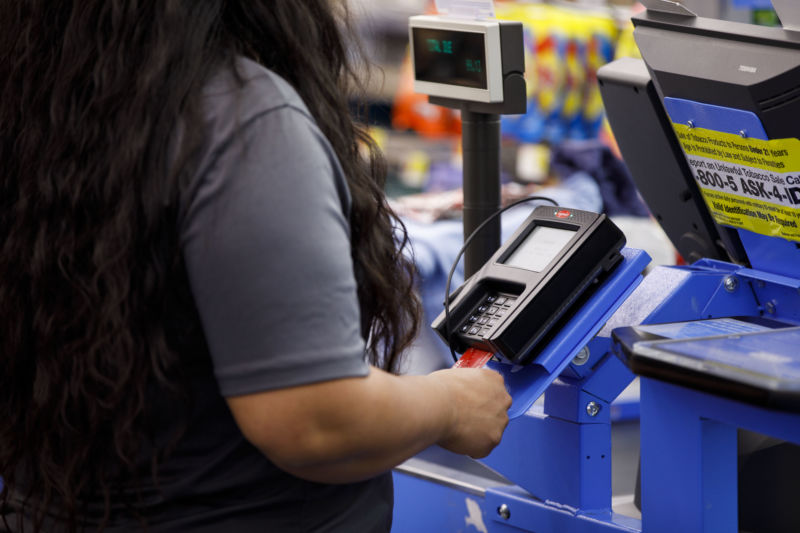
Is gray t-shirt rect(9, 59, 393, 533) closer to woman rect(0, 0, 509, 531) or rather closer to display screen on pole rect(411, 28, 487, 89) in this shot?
woman rect(0, 0, 509, 531)

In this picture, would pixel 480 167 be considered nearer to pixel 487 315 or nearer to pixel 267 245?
pixel 487 315

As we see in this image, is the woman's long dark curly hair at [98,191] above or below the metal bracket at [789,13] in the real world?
below

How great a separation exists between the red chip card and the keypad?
0.08 feet

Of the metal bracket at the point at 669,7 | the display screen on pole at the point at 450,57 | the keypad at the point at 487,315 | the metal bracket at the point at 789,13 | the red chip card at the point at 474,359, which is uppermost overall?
the metal bracket at the point at 789,13

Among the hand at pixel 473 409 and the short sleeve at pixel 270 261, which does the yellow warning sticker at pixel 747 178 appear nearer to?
the hand at pixel 473 409

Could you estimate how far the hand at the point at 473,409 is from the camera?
102 centimetres

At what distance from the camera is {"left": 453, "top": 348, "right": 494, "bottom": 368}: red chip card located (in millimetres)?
1240

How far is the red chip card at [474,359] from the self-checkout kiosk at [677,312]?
1 centimetres

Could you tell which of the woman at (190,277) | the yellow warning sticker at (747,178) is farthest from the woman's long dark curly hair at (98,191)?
the yellow warning sticker at (747,178)

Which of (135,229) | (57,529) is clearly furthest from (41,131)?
(57,529)

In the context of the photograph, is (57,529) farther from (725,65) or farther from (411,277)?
(725,65)

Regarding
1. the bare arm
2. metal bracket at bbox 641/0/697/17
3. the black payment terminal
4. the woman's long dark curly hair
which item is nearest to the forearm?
the bare arm

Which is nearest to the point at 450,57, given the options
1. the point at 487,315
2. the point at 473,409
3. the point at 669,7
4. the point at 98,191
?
the point at 669,7

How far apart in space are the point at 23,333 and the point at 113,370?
11 cm
